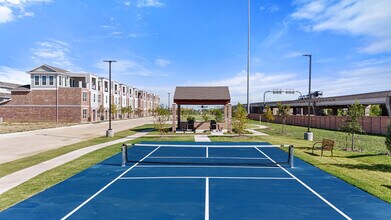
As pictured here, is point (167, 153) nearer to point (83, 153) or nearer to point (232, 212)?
point (83, 153)

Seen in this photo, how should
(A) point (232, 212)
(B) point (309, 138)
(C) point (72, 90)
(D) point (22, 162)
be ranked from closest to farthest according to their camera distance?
(A) point (232, 212), (D) point (22, 162), (B) point (309, 138), (C) point (72, 90)

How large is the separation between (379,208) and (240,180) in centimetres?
494

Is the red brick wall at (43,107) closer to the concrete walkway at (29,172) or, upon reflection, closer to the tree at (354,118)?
the concrete walkway at (29,172)

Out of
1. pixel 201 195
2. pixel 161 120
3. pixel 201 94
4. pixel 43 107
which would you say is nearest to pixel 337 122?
pixel 201 94

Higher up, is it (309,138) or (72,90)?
(72,90)

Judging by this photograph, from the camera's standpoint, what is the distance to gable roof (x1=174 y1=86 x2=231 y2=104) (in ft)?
109

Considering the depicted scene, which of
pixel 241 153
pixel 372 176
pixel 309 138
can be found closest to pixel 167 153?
pixel 241 153

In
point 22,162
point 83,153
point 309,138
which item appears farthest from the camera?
point 309,138

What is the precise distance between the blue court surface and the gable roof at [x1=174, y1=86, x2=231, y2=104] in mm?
19238

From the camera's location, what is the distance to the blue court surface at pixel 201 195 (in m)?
7.63

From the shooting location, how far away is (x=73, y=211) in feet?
25.5

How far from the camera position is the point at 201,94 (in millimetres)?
34000

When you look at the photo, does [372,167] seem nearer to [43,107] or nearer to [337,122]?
[337,122]

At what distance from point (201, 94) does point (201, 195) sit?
2527 cm
